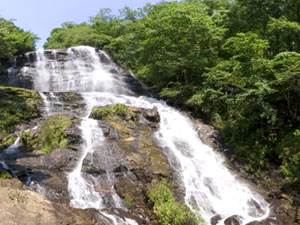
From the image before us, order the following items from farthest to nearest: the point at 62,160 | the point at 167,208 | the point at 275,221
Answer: the point at 62,160 → the point at 275,221 → the point at 167,208

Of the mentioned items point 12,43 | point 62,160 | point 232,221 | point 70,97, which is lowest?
point 232,221

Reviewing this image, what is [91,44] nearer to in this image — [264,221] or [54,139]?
[54,139]

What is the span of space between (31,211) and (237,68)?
35.7 ft

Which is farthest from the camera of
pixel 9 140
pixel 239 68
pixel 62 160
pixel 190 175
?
pixel 239 68

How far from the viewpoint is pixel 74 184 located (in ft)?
30.1

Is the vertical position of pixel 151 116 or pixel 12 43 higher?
pixel 12 43

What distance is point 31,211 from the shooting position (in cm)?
639

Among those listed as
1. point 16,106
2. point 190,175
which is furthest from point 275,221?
point 16,106

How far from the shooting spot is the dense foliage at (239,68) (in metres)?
12.6

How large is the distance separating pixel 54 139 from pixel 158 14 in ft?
41.7

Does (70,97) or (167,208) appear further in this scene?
(70,97)

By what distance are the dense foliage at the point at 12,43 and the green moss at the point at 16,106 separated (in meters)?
7.15

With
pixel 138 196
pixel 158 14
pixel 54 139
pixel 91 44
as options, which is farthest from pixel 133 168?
pixel 91 44

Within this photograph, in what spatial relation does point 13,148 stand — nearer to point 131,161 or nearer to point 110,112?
point 110,112
